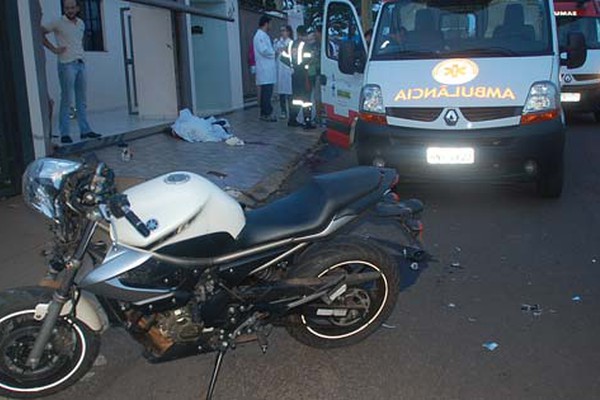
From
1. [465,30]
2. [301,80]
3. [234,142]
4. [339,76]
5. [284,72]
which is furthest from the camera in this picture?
[284,72]

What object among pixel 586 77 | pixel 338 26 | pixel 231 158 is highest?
pixel 338 26

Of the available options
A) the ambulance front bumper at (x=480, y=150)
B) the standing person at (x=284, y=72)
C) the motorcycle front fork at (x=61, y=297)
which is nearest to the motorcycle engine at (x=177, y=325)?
the motorcycle front fork at (x=61, y=297)

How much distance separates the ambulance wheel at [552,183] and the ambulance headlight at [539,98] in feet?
2.02

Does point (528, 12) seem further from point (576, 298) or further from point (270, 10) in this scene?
point (270, 10)

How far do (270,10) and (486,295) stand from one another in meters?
17.4

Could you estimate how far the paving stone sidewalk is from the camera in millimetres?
7961

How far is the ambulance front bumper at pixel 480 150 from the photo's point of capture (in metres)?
6.46

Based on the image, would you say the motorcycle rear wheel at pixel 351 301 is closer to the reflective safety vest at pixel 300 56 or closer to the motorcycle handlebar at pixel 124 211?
the motorcycle handlebar at pixel 124 211

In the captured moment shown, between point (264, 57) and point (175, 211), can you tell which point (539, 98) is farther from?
point (264, 57)

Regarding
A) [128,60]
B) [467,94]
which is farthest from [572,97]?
[128,60]

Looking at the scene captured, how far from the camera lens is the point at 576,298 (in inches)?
177

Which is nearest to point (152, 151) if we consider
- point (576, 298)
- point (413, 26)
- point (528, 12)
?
point (413, 26)

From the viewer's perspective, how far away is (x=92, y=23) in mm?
14328

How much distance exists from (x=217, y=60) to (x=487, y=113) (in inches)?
392
